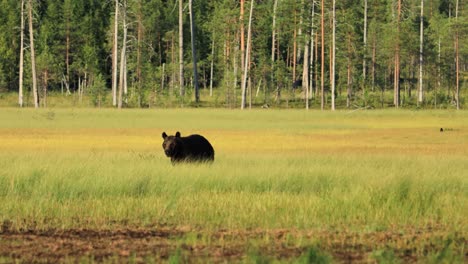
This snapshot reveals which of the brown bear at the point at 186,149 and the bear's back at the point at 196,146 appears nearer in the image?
the brown bear at the point at 186,149

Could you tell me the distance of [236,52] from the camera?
76.4m

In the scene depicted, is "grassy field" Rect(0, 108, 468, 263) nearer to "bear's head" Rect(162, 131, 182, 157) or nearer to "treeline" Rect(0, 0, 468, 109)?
"bear's head" Rect(162, 131, 182, 157)

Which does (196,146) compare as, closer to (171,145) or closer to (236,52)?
(171,145)

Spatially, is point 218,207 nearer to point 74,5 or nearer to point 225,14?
point 225,14

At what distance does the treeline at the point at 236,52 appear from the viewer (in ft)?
242

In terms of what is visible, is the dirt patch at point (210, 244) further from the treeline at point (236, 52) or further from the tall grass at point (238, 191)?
the treeline at point (236, 52)

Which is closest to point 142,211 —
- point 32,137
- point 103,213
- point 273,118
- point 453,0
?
point 103,213

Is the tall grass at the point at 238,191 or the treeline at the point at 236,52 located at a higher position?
Answer: the treeline at the point at 236,52

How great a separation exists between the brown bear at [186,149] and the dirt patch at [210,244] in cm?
838

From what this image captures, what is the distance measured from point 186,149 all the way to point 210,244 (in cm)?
1043

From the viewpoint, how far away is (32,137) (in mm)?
33875

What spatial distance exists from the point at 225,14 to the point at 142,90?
1241 centimetres

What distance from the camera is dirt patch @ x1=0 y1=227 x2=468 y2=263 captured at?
863cm

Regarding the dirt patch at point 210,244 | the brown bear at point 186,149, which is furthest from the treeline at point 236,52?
the dirt patch at point 210,244
